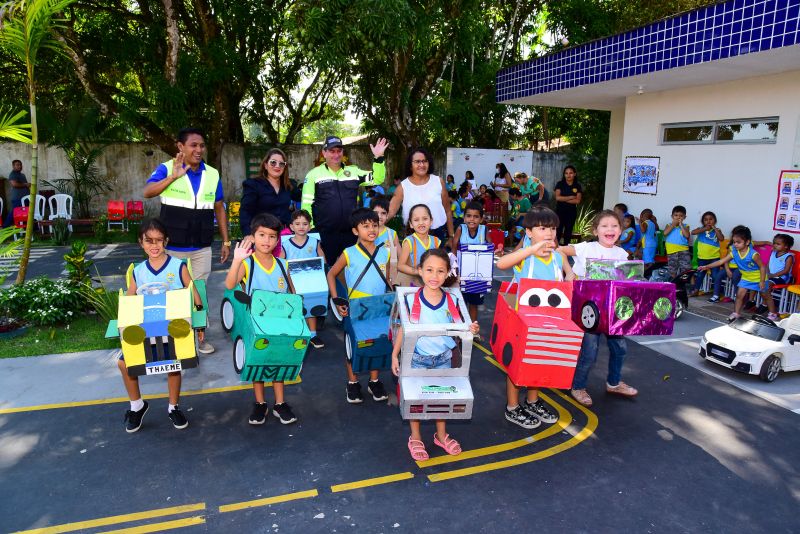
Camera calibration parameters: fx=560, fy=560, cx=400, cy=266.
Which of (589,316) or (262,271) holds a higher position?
(262,271)

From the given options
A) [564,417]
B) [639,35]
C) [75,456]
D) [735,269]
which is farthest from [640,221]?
[75,456]

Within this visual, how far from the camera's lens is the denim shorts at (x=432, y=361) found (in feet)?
12.1

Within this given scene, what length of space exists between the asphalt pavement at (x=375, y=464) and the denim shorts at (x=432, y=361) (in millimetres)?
722

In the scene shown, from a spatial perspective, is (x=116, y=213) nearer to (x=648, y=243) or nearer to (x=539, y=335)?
(x=648, y=243)

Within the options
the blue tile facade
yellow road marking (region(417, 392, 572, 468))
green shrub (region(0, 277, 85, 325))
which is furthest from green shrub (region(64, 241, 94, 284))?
the blue tile facade

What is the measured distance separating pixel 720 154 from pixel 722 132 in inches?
13.8

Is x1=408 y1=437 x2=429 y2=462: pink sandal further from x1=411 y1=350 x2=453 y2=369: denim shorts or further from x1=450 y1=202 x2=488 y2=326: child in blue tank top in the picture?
x1=450 y1=202 x2=488 y2=326: child in blue tank top

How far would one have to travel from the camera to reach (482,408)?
4.76 meters

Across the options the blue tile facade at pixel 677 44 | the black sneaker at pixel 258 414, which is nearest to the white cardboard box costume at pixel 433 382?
the black sneaker at pixel 258 414

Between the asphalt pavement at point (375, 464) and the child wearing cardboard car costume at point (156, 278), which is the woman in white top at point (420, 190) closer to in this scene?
the asphalt pavement at point (375, 464)

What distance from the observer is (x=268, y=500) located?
11.3 ft

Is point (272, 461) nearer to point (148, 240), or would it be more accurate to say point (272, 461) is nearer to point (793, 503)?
point (148, 240)

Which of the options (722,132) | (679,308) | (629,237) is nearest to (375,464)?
(679,308)

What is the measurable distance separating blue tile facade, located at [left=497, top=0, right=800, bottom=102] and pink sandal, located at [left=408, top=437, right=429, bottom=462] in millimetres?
5893
